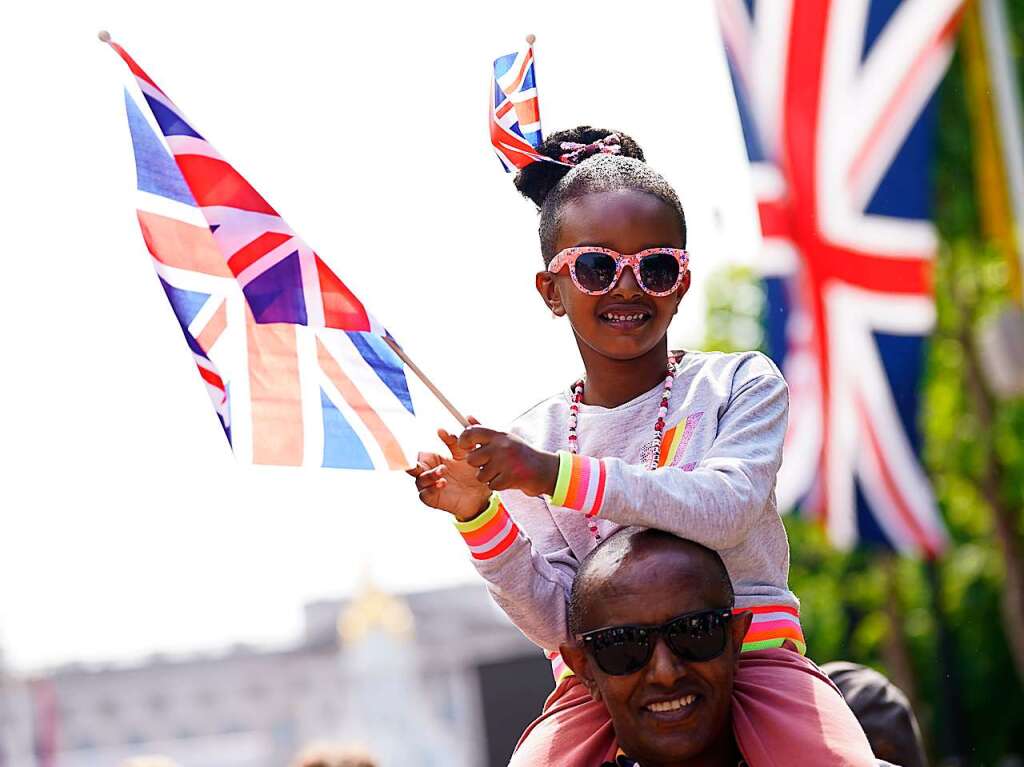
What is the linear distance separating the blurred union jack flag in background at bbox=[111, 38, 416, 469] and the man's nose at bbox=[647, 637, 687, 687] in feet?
2.84

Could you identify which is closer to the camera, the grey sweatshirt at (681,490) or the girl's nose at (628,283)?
the grey sweatshirt at (681,490)

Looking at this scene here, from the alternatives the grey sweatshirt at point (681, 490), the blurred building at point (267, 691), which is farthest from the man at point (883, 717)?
the blurred building at point (267, 691)

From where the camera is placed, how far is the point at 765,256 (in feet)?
37.4

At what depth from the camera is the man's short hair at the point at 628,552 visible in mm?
3389

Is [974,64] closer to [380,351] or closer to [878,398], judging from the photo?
[878,398]

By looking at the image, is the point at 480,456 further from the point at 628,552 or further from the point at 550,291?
the point at 550,291

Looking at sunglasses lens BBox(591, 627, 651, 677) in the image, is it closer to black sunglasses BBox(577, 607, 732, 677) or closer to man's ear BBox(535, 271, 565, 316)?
black sunglasses BBox(577, 607, 732, 677)

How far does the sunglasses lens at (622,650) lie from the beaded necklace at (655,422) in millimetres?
445

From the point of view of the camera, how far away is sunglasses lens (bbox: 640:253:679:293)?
374cm

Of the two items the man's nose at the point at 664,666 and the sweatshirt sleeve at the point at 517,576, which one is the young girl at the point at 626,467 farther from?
the man's nose at the point at 664,666

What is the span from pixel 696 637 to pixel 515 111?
1611 mm

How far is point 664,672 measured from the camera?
324cm

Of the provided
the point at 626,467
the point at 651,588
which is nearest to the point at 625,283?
the point at 626,467

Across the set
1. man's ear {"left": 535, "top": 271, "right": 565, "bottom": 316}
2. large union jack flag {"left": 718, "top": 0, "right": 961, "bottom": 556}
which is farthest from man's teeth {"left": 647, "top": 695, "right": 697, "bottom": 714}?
large union jack flag {"left": 718, "top": 0, "right": 961, "bottom": 556}
